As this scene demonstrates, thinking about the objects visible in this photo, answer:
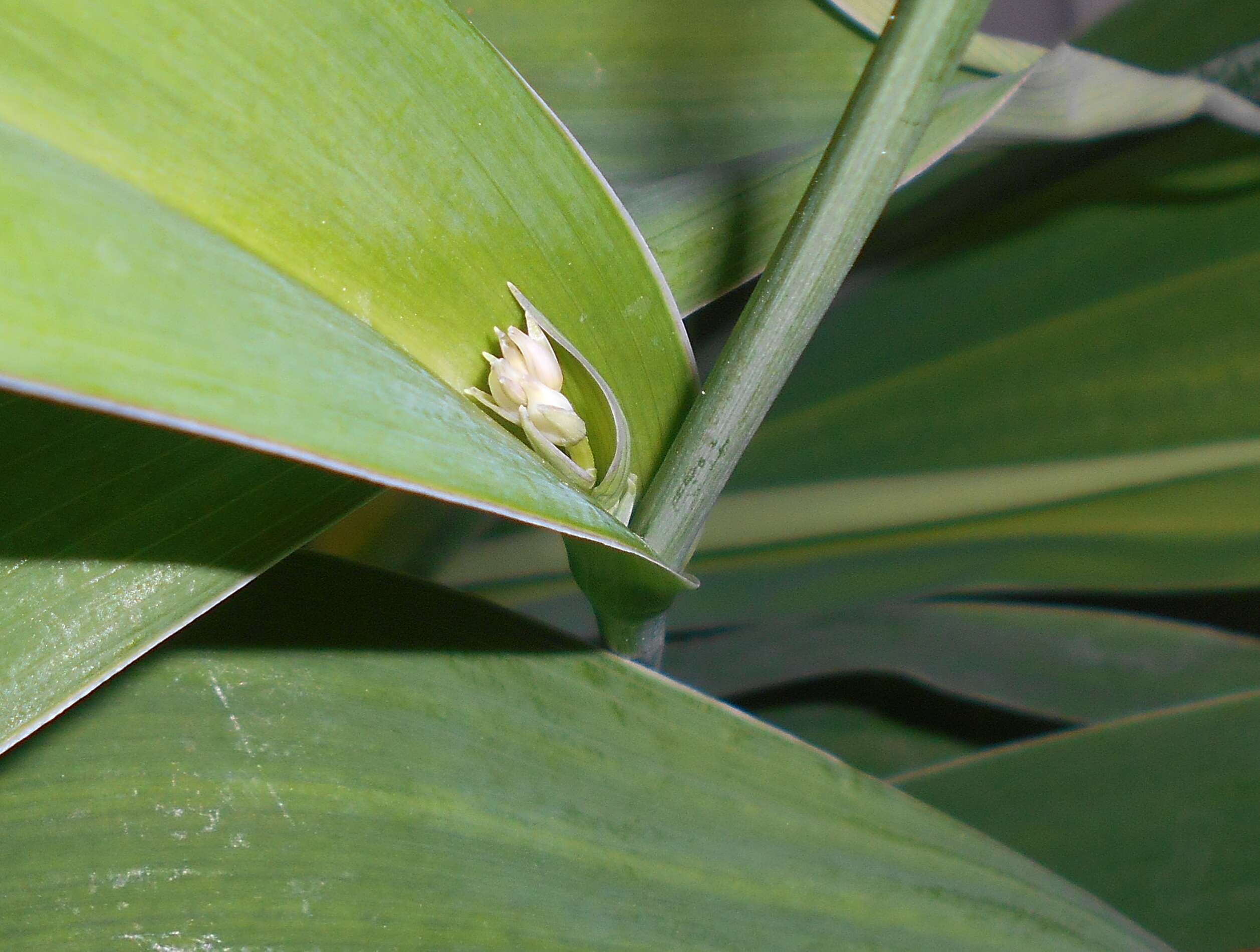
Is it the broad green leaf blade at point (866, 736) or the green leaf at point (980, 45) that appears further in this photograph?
the broad green leaf blade at point (866, 736)

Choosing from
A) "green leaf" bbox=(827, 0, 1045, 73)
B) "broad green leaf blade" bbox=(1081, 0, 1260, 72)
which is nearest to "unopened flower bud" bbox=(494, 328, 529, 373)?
"green leaf" bbox=(827, 0, 1045, 73)

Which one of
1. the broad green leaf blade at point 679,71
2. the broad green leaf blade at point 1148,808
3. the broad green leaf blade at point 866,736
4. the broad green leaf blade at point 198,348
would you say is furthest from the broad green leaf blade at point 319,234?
the broad green leaf blade at point 866,736

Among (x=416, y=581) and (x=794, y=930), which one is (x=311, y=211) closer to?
(x=416, y=581)

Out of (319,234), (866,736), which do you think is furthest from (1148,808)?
(319,234)

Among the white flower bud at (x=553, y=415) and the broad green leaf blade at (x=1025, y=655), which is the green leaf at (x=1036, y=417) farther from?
the white flower bud at (x=553, y=415)

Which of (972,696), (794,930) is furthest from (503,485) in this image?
(972,696)

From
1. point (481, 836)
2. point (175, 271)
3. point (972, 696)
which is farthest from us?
point (972, 696)

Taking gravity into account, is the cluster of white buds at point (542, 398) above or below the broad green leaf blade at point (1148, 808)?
above

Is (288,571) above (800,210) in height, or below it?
below
